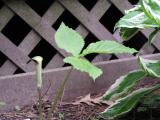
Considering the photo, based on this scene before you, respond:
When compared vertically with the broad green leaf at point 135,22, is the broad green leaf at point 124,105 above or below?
below

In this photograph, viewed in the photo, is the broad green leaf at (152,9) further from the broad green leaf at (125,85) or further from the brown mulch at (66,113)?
the brown mulch at (66,113)

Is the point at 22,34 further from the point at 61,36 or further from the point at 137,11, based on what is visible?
the point at 61,36

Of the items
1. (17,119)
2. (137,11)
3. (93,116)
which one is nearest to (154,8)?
(137,11)

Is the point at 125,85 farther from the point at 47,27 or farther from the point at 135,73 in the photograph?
the point at 47,27

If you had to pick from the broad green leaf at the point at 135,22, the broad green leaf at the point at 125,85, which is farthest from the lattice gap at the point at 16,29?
the broad green leaf at the point at 135,22

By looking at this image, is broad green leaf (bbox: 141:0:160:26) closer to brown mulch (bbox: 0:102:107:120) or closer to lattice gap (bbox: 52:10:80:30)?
brown mulch (bbox: 0:102:107:120)

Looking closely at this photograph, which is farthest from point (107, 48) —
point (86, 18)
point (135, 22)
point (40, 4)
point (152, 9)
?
point (40, 4)
